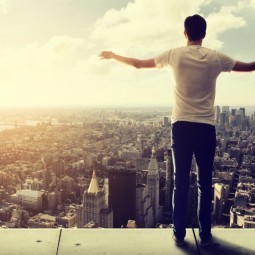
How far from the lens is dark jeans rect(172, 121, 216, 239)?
1683 mm

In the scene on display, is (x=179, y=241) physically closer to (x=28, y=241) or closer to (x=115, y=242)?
(x=115, y=242)

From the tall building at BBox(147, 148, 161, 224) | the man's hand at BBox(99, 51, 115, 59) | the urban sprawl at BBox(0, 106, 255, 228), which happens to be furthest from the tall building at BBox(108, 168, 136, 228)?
the man's hand at BBox(99, 51, 115, 59)

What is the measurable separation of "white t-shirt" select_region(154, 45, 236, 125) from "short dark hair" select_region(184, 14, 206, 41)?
43 millimetres

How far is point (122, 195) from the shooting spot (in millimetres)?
15172

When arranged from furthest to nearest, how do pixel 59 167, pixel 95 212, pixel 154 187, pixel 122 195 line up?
pixel 59 167
pixel 154 187
pixel 122 195
pixel 95 212

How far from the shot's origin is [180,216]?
1.75 metres

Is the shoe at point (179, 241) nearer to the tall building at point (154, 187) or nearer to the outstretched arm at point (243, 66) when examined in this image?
the outstretched arm at point (243, 66)

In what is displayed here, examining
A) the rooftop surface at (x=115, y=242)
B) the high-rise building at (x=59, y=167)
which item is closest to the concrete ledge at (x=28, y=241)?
the rooftop surface at (x=115, y=242)

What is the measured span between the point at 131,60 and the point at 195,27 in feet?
0.93

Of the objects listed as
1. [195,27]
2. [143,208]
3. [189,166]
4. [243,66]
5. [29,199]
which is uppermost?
[195,27]

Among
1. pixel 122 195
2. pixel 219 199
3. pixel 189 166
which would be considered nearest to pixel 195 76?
pixel 189 166

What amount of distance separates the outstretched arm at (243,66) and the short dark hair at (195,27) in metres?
0.18

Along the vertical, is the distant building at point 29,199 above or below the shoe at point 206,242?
below

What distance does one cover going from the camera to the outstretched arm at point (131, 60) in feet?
5.67
